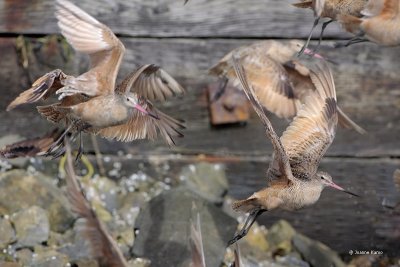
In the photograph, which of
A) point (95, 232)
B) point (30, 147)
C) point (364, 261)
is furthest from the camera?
point (364, 261)

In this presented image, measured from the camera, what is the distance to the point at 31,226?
6512 millimetres

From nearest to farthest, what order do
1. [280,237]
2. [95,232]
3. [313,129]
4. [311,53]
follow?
[95,232]
[313,129]
[311,53]
[280,237]

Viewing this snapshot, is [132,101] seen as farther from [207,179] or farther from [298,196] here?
[207,179]

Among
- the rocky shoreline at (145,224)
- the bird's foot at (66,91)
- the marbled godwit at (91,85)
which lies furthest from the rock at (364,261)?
the bird's foot at (66,91)

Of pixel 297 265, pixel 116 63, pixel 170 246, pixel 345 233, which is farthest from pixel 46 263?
pixel 345 233

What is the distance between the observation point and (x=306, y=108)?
6.08 metres

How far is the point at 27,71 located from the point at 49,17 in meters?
0.42

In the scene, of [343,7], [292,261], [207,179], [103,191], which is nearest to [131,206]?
[103,191]

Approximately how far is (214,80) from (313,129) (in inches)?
56.8

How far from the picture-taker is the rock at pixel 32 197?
22.2 feet

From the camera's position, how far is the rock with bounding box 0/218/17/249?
6398 mm

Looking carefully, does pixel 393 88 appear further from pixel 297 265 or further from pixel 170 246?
pixel 170 246

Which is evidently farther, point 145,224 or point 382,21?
point 145,224
